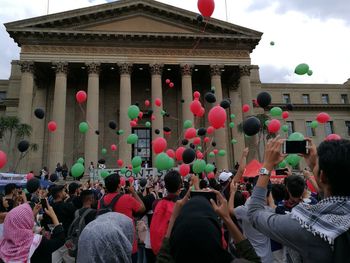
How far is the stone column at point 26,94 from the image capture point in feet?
89.7

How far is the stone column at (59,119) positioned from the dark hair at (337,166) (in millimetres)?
27411

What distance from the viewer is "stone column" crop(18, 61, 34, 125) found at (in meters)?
27.3

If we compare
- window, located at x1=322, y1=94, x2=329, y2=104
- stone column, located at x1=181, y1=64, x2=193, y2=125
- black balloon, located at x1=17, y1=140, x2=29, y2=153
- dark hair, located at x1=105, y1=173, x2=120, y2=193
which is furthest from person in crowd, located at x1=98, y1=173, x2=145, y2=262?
window, located at x1=322, y1=94, x2=329, y2=104

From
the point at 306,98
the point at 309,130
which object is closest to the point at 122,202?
the point at 309,130

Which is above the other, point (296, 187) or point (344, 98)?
point (344, 98)

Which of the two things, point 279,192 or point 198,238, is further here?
point 279,192

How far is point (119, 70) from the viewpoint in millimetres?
29875

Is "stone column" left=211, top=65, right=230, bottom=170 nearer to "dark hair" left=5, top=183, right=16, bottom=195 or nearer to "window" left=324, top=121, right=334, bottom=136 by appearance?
"dark hair" left=5, top=183, right=16, bottom=195

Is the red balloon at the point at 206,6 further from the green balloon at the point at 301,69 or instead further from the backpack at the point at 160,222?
the backpack at the point at 160,222

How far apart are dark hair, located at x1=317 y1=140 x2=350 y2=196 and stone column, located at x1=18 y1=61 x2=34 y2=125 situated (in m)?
29.1

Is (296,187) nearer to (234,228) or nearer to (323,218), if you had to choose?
(234,228)

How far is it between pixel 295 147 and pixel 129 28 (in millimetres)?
30775

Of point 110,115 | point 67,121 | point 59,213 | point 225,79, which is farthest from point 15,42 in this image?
point 59,213

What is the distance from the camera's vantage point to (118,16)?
30.7 metres
